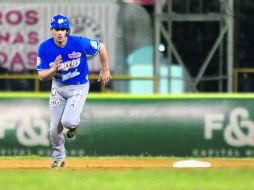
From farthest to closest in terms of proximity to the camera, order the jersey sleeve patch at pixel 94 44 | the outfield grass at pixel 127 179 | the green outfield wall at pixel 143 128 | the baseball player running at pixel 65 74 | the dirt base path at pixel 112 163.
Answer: the green outfield wall at pixel 143 128 → the dirt base path at pixel 112 163 → the jersey sleeve patch at pixel 94 44 → the baseball player running at pixel 65 74 → the outfield grass at pixel 127 179

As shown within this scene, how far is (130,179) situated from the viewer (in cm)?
992

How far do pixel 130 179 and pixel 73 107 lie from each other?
2108 mm

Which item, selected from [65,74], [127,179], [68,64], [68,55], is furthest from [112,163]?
[127,179]

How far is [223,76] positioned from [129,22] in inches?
99.4

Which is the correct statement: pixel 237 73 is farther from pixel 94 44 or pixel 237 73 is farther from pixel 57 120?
pixel 57 120

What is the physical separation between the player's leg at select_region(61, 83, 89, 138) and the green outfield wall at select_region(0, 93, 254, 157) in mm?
4672

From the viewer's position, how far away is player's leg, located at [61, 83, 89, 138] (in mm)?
11633

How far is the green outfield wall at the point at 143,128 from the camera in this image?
1655cm

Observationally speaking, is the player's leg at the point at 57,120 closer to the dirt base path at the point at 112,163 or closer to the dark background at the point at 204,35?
the dirt base path at the point at 112,163

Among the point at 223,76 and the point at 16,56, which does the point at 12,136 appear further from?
the point at 223,76

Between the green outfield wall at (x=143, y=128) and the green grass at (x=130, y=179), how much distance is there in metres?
5.52

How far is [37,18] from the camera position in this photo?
67.1 feet

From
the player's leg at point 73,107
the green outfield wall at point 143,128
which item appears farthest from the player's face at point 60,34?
the green outfield wall at point 143,128

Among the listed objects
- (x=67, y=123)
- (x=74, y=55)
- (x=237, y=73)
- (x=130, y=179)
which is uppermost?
(x=74, y=55)
